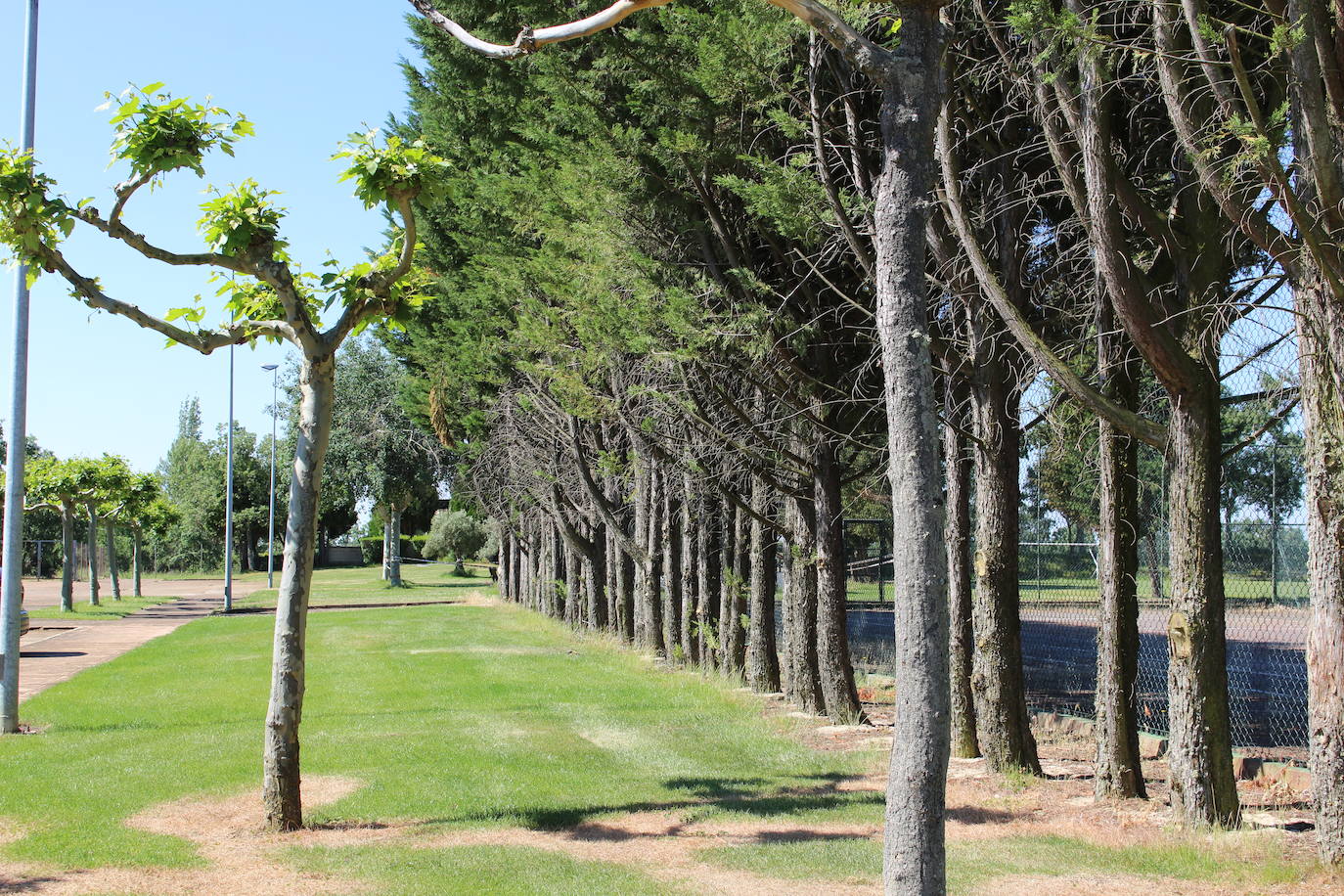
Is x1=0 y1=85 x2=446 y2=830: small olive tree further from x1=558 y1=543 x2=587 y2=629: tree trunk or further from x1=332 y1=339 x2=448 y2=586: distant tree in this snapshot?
x1=332 y1=339 x2=448 y2=586: distant tree

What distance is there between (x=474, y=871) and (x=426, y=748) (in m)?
4.61

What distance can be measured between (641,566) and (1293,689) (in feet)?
35.4

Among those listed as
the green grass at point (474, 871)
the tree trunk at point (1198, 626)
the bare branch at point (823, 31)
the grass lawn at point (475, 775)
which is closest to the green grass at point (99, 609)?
the grass lawn at point (475, 775)

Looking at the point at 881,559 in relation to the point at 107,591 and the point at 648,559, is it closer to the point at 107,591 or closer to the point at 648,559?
the point at 648,559

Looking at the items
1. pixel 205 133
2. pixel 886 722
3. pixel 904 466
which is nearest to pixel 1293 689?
pixel 886 722

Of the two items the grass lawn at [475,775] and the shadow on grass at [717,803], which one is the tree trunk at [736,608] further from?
the shadow on grass at [717,803]

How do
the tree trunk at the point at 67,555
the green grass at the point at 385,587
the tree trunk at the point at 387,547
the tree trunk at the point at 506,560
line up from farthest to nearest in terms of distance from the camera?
the tree trunk at the point at 387,547 < the green grass at the point at 385,587 < the tree trunk at the point at 506,560 < the tree trunk at the point at 67,555

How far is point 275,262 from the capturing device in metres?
8.84

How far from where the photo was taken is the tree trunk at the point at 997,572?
977cm

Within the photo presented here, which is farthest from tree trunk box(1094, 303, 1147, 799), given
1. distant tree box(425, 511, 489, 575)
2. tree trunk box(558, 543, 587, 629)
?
distant tree box(425, 511, 489, 575)

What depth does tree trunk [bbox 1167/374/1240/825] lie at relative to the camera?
24.8 ft

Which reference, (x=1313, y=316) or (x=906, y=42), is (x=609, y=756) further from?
(x=906, y=42)

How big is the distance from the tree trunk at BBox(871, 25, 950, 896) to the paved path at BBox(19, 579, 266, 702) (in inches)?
593

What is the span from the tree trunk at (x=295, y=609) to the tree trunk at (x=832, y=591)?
6.08 m
